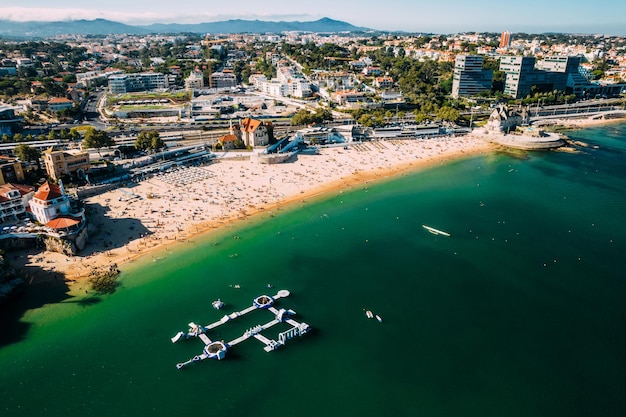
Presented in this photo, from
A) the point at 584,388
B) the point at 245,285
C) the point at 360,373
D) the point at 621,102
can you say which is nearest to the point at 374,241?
the point at 245,285

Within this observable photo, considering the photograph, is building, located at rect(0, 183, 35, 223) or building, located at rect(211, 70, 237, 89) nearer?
building, located at rect(0, 183, 35, 223)

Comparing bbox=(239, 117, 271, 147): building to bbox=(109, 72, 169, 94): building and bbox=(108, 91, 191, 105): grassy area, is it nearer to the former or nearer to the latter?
bbox=(108, 91, 191, 105): grassy area

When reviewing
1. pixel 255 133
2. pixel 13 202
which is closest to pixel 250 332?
pixel 13 202

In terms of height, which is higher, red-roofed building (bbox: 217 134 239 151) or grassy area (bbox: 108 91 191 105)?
grassy area (bbox: 108 91 191 105)

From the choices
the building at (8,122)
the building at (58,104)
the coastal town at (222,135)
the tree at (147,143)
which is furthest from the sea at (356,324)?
the building at (58,104)

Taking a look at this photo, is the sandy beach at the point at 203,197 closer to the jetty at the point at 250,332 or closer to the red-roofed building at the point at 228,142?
the red-roofed building at the point at 228,142

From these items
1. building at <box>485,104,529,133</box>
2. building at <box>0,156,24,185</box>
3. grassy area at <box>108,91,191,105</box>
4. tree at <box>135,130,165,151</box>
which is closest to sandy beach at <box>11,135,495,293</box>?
tree at <box>135,130,165,151</box>

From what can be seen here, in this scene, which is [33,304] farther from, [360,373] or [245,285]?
[360,373]
